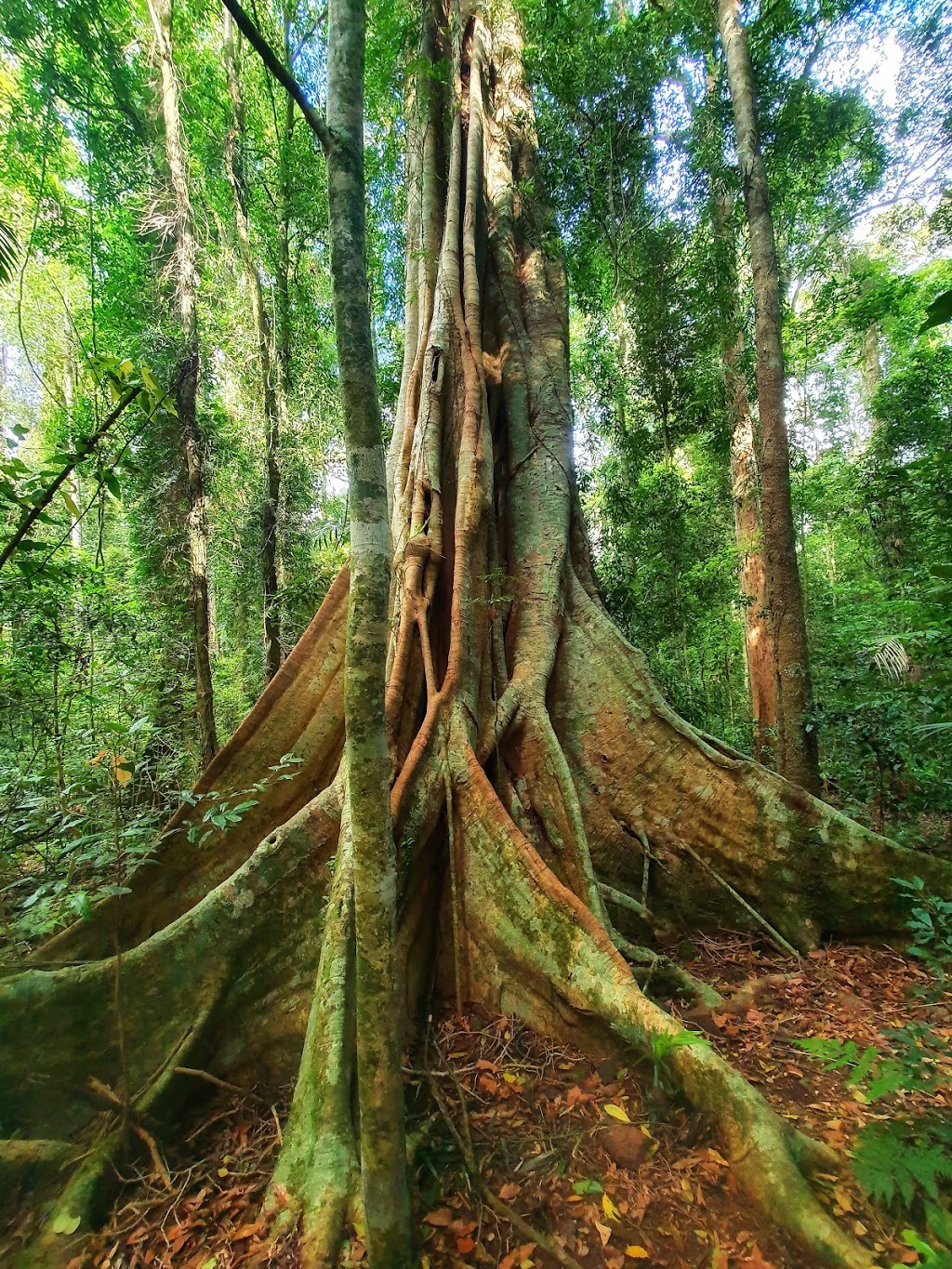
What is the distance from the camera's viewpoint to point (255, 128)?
8555mm

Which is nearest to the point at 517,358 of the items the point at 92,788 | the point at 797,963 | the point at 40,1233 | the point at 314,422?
the point at 314,422

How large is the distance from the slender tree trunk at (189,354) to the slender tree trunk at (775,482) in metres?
5.17

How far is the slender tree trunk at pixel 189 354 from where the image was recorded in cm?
602

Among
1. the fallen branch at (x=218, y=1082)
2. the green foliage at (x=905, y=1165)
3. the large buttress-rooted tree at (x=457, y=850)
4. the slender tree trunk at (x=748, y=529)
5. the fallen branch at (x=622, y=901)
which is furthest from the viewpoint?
the slender tree trunk at (x=748, y=529)

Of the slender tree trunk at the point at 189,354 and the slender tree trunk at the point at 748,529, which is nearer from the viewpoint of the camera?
the slender tree trunk at the point at 189,354

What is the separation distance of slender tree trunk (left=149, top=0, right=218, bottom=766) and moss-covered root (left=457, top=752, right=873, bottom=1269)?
393 cm

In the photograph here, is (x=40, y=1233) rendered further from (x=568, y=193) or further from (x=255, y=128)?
(x=255, y=128)

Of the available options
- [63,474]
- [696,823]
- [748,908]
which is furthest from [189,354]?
[748,908]

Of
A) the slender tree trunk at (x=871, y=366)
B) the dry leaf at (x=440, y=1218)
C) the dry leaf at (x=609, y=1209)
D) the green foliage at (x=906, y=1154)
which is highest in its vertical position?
the slender tree trunk at (x=871, y=366)

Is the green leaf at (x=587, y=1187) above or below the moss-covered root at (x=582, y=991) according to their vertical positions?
below

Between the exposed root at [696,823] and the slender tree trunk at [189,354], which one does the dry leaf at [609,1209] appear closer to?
the exposed root at [696,823]

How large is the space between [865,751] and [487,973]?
4020mm

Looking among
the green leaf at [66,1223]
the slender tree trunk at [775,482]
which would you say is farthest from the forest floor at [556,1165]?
the slender tree trunk at [775,482]

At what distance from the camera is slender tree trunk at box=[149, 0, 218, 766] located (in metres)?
6.02
